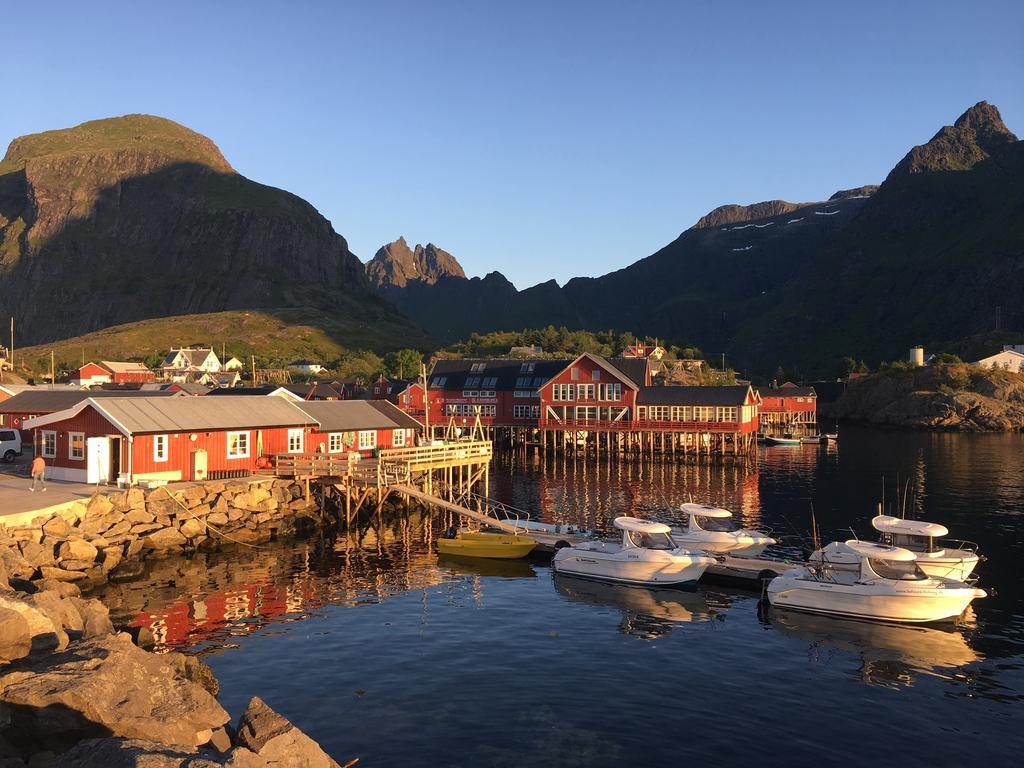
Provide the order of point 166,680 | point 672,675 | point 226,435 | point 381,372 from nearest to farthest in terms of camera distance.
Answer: point 166,680
point 672,675
point 226,435
point 381,372

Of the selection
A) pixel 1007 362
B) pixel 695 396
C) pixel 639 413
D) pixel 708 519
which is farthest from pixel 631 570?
pixel 1007 362

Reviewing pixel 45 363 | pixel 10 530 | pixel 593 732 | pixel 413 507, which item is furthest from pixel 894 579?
pixel 45 363

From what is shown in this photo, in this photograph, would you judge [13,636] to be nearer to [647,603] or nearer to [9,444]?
[647,603]

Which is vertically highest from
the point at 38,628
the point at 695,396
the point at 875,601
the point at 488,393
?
the point at 488,393

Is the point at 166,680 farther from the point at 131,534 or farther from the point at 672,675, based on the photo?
the point at 131,534

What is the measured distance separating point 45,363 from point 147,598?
192343 millimetres

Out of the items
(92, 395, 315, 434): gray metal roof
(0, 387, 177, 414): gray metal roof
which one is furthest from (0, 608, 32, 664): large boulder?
(0, 387, 177, 414): gray metal roof

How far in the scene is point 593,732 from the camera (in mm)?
21688

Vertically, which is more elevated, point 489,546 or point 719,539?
point 719,539

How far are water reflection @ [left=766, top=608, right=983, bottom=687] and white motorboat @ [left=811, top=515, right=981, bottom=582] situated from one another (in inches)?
124

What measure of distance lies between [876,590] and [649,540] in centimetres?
1013

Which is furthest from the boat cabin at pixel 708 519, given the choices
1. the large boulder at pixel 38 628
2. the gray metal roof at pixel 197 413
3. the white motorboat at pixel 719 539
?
the large boulder at pixel 38 628

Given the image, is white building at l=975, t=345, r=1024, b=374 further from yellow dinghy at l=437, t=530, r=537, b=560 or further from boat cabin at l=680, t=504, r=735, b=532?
yellow dinghy at l=437, t=530, r=537, b=560

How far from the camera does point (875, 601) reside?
104 feet
